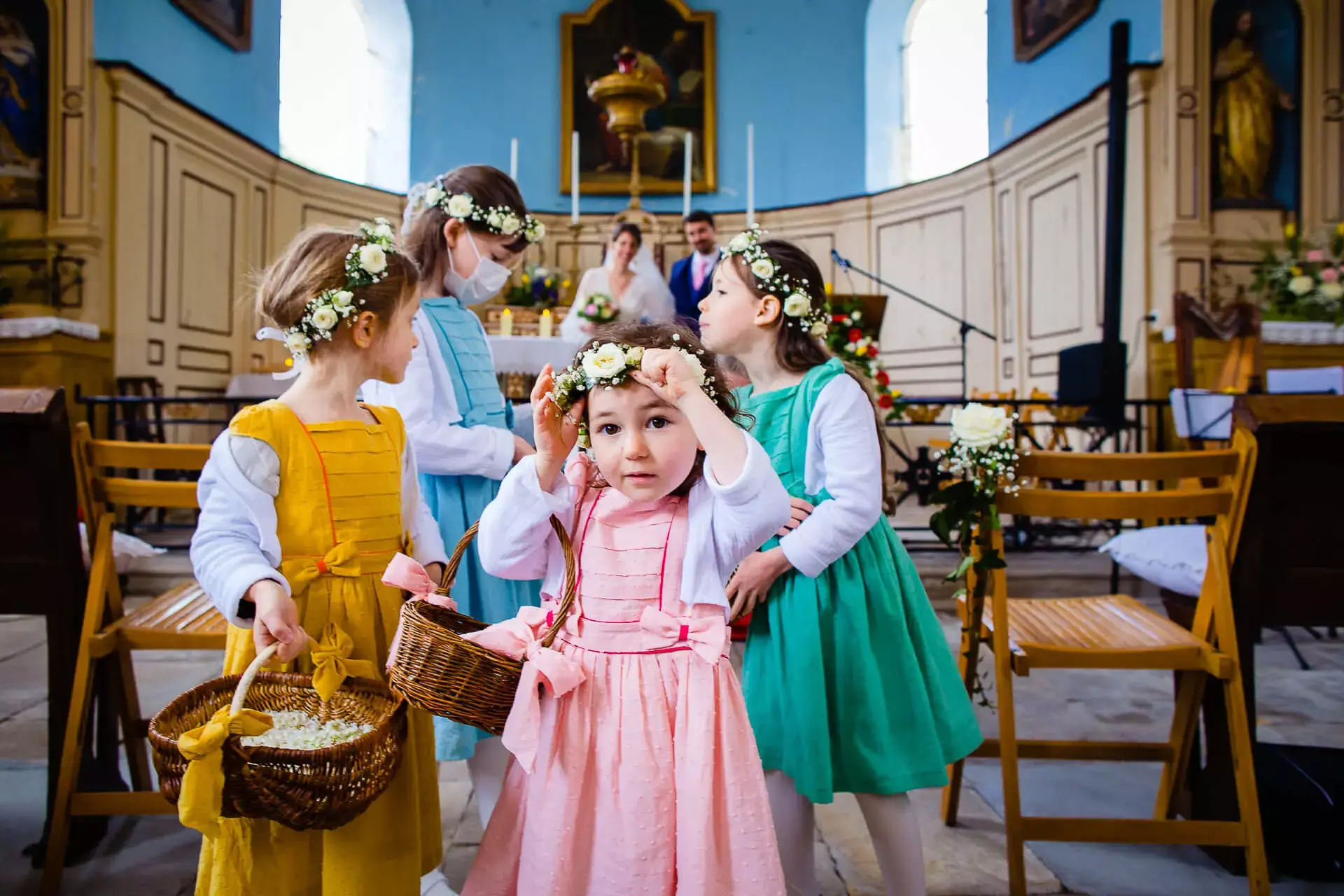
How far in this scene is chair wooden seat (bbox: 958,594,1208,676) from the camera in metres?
1.96

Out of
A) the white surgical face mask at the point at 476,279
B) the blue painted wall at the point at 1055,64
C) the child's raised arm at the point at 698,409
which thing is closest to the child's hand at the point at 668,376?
the child's raised arm at the point at 698,409

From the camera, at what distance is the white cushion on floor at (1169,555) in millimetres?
2244

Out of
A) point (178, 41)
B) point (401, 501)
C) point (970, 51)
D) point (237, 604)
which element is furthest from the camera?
point (970, 51)

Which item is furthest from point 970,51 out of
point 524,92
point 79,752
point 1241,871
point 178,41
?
point 79,752

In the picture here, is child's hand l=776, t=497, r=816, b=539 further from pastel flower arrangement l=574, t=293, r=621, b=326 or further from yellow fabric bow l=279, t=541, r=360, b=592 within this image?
pastel flower arrangement l=574, t=293, r=621, b=326

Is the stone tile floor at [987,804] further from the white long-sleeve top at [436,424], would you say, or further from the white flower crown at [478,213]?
the white flower crown at [478,213]

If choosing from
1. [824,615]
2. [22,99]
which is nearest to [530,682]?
[824,615]

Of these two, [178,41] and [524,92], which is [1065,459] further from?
[524,92]

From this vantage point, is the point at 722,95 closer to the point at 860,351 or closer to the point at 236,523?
the point at 860,351

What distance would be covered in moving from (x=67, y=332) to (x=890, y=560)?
6.29 m

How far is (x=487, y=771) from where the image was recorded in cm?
189

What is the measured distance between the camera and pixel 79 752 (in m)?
1.98

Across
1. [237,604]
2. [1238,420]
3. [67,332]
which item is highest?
[67,332]

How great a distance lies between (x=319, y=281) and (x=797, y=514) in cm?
95
